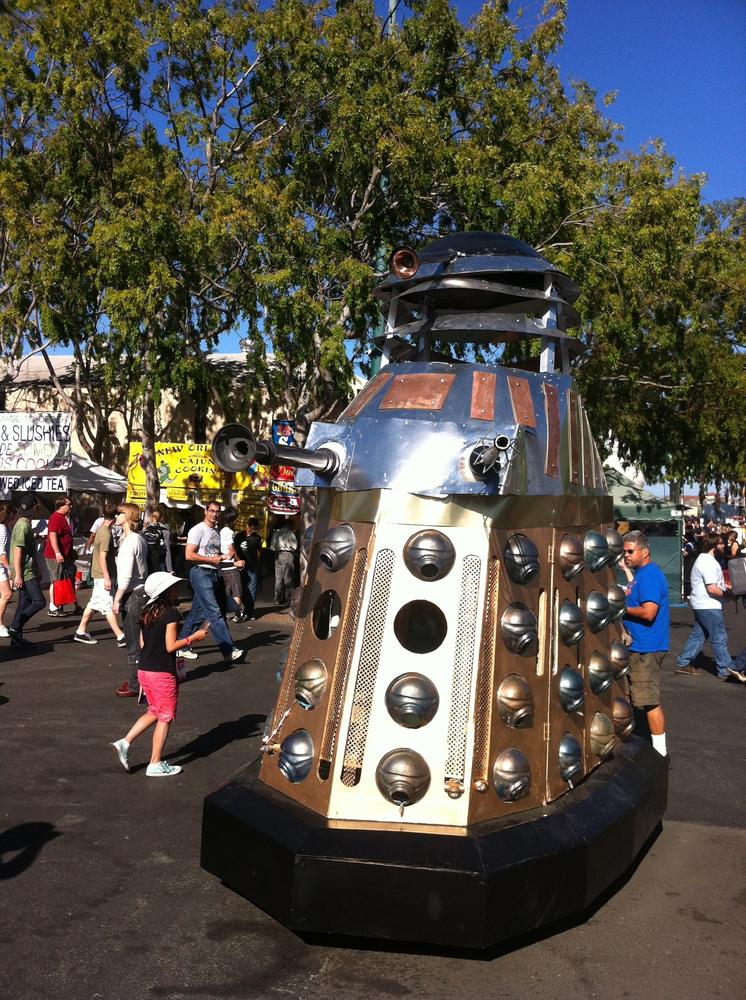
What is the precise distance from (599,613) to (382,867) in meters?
2.06

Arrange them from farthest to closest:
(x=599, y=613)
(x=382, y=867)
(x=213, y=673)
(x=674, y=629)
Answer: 1. (x=674, y=629)
2. (x=213, y=673)
3. (x=599, y=613)
4. (x=382, y=867)

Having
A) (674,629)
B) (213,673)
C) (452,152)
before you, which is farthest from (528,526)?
(674,629)

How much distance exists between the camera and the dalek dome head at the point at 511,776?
173 inches

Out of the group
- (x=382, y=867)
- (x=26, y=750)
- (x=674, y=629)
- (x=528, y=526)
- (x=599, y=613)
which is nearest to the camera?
(x=382, y=867)

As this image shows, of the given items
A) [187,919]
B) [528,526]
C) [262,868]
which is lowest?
[187,919]

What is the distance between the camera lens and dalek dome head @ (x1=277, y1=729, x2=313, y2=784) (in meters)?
4.50

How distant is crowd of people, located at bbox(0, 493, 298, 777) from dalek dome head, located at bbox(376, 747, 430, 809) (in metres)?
2.63

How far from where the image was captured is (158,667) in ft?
21.3

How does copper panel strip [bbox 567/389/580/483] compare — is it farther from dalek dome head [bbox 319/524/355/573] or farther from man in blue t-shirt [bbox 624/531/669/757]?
man in blue t-shirt [bbox 624/531/669/757]

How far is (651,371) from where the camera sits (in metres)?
20.3

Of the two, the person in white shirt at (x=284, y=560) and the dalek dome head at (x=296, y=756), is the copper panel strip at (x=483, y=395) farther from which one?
the person in white shirt at (x=284, y=560)

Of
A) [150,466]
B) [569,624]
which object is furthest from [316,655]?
[150,466]

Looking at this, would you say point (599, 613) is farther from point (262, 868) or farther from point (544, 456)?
point (262, 868)

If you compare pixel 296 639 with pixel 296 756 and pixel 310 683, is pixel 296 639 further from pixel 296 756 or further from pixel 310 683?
pixel 296 756
